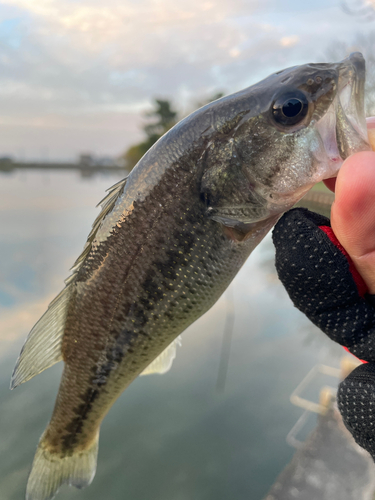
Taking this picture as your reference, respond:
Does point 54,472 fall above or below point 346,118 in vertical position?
below

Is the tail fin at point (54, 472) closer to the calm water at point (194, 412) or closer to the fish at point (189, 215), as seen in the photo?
the fish at point (189, 215)

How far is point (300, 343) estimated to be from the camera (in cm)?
1033

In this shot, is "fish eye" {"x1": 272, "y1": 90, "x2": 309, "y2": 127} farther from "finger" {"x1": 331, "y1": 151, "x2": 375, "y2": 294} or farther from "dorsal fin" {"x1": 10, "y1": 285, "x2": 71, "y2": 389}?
"dorsal fin" {"x1": 10, "y1": 285, "x2": 71, "y2": 389}

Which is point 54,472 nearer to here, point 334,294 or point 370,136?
point 334,294

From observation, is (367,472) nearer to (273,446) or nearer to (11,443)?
(273,446)

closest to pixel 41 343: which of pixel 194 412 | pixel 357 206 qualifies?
pixel 357 206

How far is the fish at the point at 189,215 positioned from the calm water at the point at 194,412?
6489 mm

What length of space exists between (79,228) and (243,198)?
19.6 meters

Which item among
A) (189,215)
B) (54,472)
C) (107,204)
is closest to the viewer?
(189,215)

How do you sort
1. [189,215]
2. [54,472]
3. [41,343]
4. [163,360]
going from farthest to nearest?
[163,360]
[54,472]
[41,343]
[189,215]

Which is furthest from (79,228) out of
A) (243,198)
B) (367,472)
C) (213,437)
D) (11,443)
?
(243,198)

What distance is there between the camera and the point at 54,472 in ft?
6.23

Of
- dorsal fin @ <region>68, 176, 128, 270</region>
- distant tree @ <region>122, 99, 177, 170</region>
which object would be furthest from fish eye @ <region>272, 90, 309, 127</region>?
distant tree @ <region>122, 99, 177, 170</region>

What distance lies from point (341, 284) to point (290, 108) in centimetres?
71
